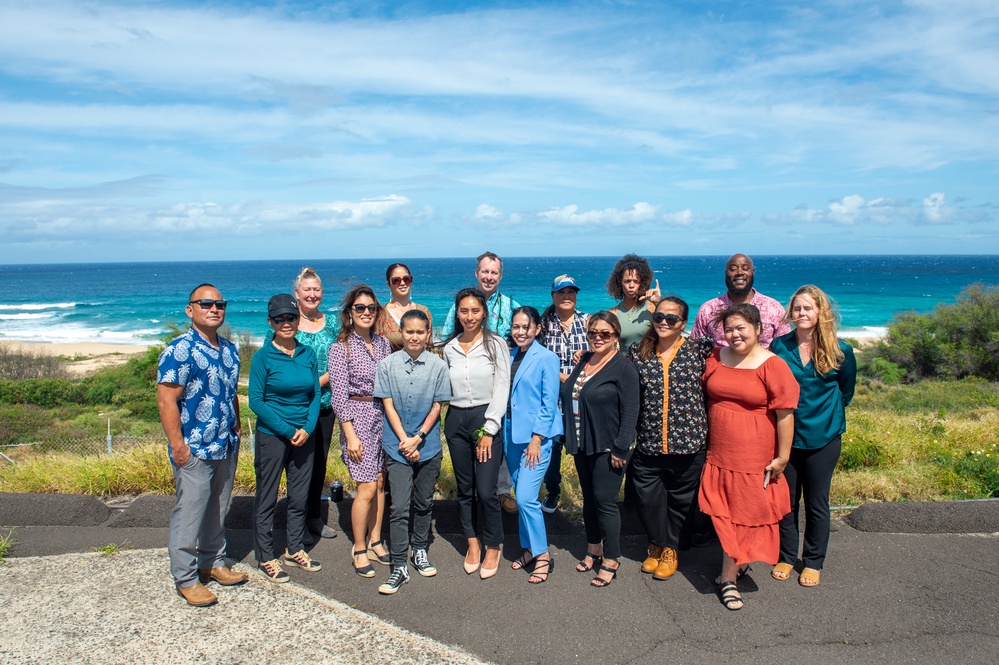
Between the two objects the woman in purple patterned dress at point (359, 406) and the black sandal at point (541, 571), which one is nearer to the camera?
the black sandal at point (541, 571)

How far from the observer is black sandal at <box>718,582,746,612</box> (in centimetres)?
416

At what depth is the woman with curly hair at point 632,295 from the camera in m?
5.14

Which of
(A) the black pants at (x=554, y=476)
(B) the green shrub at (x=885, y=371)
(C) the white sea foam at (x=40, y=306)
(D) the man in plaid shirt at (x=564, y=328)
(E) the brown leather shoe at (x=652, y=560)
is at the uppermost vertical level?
(D) the man in plaid shirt at (x=564, y=328)

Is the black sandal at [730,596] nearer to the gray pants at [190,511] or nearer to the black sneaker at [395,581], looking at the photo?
the black sneaker at [395,581]

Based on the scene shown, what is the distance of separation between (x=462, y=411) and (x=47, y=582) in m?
2.94

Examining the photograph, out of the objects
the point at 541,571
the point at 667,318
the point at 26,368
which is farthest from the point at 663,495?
the point at 26,368

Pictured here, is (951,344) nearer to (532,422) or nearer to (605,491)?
(605,491)

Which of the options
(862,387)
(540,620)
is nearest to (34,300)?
(862,387)

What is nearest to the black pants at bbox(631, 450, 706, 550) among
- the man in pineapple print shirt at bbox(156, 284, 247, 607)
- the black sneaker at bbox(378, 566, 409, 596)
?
the black sneaker at bbox(378, 566, 409, 596)

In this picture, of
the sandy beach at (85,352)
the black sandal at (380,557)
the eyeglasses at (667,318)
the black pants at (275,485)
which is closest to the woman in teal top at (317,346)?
the black pants at (275,485)

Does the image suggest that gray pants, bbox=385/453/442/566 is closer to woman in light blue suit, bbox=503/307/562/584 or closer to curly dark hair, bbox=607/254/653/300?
woman in light blue suit, bbox=503/307/562/584

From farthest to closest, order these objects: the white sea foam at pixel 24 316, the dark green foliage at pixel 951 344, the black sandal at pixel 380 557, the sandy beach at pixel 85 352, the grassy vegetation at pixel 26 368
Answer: the white sea foam at pixel 24 316
the sandy beach at pixel 85 352
the grassy vegetation at pixel 26 368
the dark green foliage at pixel 951 344
the black sandal at pixel 380 557

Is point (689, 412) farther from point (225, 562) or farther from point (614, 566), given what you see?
point (225, 562)

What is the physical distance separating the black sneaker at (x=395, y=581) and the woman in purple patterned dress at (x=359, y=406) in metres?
0.23
